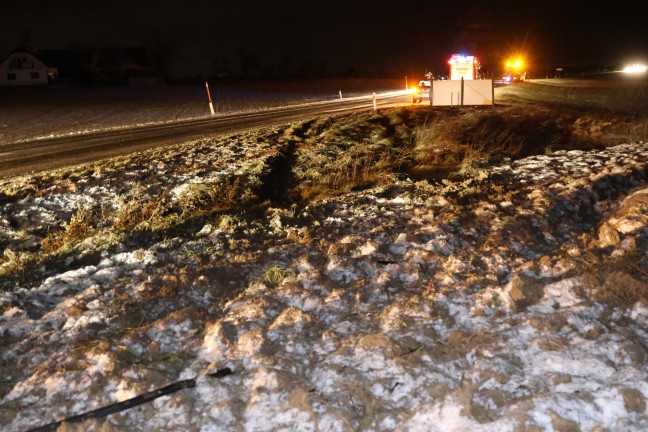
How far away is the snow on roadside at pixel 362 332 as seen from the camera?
342cm

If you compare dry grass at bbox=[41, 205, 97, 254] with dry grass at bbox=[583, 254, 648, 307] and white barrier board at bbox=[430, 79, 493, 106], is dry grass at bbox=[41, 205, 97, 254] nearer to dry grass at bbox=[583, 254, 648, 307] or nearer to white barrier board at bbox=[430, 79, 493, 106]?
dry grass at bbox=[583, 254, 648, 307]

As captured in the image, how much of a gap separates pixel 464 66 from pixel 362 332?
66.5 ft

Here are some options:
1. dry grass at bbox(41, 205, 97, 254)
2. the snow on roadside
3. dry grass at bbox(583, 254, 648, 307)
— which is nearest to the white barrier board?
the snow on roadside

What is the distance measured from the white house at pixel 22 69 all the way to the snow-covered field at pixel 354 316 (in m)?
61.8

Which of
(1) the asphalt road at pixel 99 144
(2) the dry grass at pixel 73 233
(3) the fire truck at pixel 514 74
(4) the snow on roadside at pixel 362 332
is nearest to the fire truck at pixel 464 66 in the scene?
(1) the asphalt road at pixel 99 144

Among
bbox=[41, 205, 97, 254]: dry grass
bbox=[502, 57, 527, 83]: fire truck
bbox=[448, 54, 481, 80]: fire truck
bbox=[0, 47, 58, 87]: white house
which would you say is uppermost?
bbox=[0, 47, 58, 87]: white house

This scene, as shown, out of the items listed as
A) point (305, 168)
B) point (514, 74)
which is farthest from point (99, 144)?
point (514, 74)

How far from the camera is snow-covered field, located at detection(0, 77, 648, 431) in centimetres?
345

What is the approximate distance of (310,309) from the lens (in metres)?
4.69

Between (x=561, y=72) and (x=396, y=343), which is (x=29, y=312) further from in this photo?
(x=561, y=72)

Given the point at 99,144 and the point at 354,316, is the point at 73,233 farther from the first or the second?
the point at 99,144

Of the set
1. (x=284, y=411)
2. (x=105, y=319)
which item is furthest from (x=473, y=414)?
(x=105, y=319)

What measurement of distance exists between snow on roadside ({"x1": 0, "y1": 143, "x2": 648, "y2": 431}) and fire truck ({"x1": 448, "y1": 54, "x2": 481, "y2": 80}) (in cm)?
1673

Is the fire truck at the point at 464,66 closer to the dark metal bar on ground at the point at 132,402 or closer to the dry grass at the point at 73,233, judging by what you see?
the dry grass at the point at 73,233
